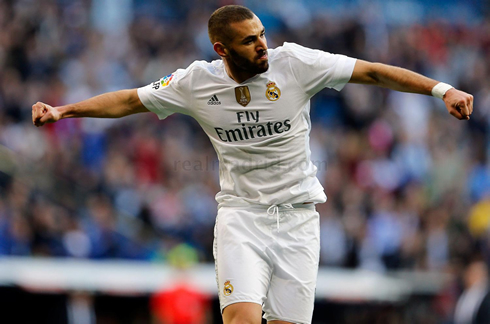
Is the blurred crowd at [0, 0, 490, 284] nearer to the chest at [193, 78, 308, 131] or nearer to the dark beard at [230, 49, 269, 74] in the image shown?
the chest at [193, 78, 308, 131]

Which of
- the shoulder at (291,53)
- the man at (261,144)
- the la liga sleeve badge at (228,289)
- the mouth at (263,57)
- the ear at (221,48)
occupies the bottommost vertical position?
the la liga sleeve badge at (228,289)

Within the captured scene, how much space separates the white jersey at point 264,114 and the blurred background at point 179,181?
15.9 feet

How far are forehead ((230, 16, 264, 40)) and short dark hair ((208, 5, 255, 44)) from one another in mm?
24

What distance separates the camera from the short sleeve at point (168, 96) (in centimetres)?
561

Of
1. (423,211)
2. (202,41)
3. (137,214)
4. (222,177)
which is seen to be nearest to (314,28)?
(202,41)

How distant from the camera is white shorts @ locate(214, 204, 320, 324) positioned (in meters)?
5.32

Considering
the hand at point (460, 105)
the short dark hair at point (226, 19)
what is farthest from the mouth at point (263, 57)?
the hand at point (460, 105)

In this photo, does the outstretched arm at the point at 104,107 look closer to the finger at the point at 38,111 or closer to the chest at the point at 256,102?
the finger at the point at 38,111

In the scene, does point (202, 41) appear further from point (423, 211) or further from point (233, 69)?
point (233, 69)

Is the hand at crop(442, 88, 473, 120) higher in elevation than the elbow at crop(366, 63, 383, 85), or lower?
lower

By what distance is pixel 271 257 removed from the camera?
5.41m

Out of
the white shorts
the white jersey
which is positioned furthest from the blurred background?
the white jersey

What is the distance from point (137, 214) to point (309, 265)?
7.20 m

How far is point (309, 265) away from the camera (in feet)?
18.0
